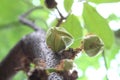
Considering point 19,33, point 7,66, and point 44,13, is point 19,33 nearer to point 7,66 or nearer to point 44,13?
point 44,13

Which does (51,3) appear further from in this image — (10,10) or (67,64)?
(10,10)

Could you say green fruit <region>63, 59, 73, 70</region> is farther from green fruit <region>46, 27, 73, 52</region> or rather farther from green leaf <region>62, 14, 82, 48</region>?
green leaf <region>62, 14, 82, 48</region>

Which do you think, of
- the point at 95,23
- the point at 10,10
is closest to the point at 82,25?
the point at 95,23

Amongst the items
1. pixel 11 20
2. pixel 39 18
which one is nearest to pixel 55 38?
pixel 39 18

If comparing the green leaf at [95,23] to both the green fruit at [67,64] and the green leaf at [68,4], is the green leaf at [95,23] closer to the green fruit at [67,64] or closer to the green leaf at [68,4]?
the green leaf at [68,4]

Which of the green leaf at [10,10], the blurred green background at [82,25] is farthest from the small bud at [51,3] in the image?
the green leaf at [10,10]

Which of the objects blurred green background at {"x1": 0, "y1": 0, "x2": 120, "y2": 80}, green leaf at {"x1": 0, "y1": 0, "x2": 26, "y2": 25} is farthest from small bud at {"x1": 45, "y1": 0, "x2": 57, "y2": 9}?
green leaf at {"x1": 0, "y1": 0, "x2": 26, "y2": 25}
